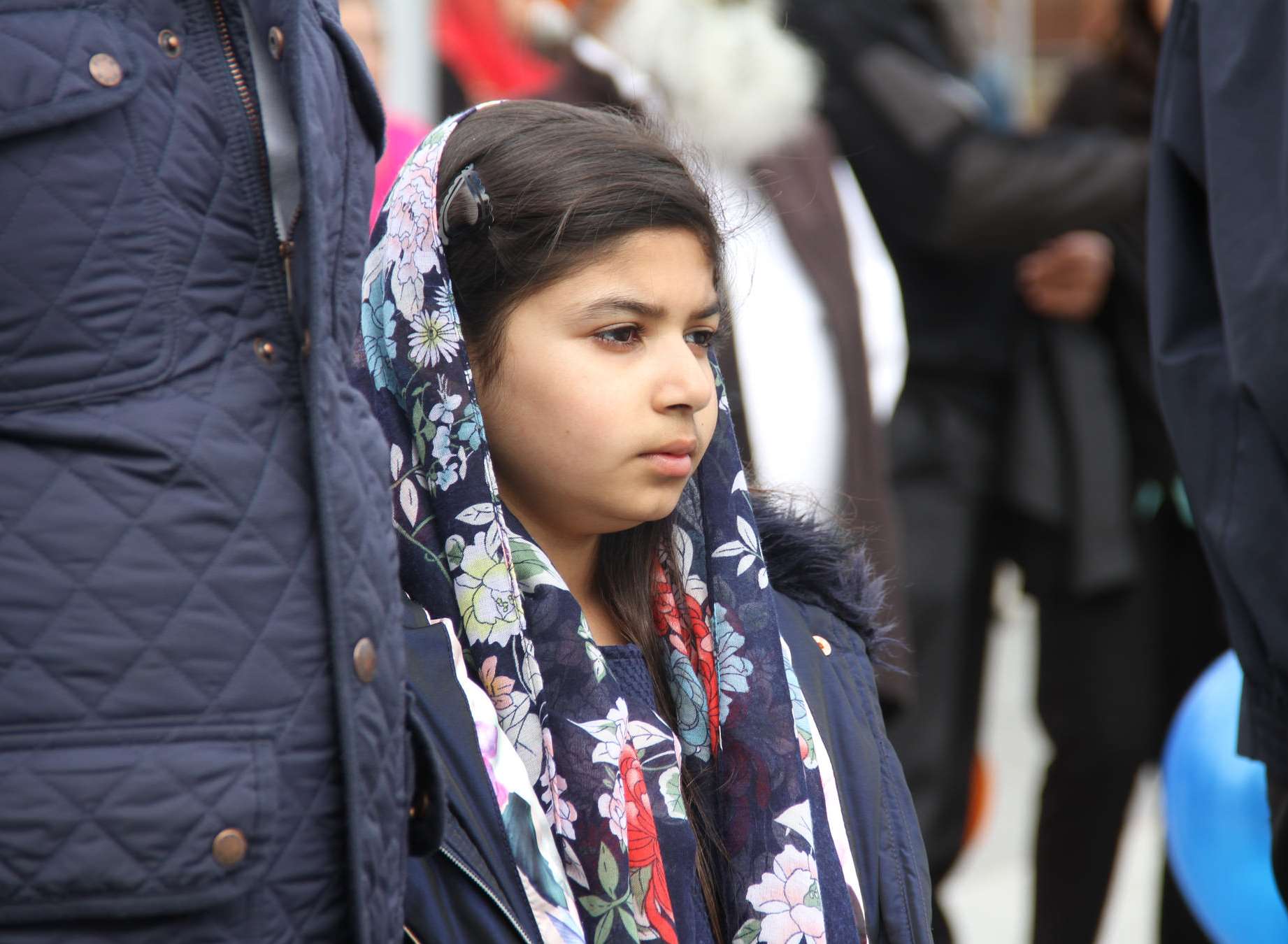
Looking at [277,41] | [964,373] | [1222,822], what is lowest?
[1222,822]

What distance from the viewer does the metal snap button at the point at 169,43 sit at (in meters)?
1.20

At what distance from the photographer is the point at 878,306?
3.48 metres

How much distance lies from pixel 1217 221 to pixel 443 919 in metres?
1.18

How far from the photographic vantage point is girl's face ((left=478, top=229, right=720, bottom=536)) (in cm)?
166

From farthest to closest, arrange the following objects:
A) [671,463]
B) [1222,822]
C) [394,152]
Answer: [394,152] < [1222,822] < [671,463]

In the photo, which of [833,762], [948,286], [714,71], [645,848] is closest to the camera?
[645,848]

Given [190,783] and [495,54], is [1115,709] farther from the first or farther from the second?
[495,54]

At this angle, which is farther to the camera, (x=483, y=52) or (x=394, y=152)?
(x=483, y=52)

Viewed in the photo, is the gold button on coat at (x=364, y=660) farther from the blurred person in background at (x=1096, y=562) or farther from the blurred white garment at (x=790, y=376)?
the blurred person in background at (x=1096, y=562)

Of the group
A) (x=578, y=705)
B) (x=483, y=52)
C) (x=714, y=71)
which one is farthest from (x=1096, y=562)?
(x=483, y=52)

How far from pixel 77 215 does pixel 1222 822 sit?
5.97ft

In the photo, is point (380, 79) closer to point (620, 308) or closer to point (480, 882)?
point (620, 308)

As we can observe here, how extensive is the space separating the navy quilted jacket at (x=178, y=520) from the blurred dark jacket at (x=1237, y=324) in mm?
1093

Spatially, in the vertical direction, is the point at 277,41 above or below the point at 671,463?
above
